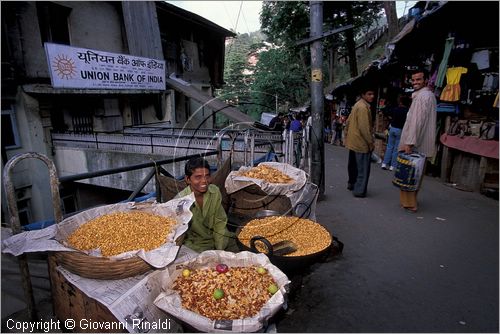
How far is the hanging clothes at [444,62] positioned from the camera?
267 inches

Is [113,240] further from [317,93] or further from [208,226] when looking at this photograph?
[317,93]

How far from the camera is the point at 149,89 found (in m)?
14.0

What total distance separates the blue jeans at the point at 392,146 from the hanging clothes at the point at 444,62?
4.86 ft

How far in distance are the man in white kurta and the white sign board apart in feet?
34.6

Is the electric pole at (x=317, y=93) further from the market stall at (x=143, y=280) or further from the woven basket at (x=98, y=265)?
the woven basket at (x=98, y=265)

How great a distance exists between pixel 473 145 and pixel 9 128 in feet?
46.0

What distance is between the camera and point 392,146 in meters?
8.38

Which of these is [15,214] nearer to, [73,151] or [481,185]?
[481,185]

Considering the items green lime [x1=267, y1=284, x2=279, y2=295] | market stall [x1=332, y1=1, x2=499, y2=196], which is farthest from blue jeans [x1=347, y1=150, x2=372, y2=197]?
green lime [x1=267, y1=284, x2=279, y2=295]

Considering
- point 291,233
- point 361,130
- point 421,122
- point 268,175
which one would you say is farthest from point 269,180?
point 421,122

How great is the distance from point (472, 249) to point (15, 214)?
4.93 metres

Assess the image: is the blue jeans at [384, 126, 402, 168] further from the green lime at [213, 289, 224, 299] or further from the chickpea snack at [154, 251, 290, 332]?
the green lime at [213, 289, 224, 299]

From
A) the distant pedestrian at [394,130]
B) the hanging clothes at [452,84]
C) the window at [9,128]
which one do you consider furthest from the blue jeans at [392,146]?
the window at [9,128]

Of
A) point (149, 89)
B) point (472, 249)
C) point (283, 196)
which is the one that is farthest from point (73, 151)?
point (472, 249)
